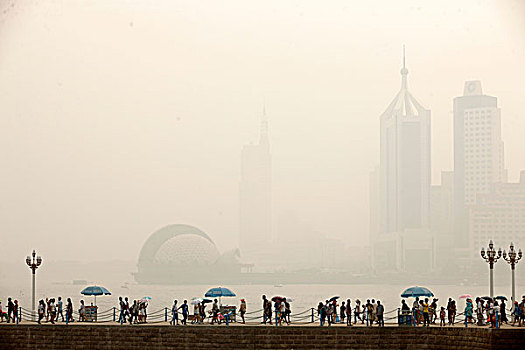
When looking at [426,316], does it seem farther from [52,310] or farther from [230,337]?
[52,310]

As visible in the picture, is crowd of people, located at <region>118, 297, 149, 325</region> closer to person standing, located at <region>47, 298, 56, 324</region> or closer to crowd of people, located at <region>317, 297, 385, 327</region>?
person standing, located at <region>47, 298, 56, 324</region>

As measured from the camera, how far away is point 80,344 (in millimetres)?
31375

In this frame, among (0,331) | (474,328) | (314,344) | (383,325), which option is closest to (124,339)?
(0,331)

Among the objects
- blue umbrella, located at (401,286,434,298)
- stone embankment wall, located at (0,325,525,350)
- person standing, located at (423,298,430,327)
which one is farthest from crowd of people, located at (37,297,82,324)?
person standing, located at (423,298,430,327)

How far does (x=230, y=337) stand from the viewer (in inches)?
1209

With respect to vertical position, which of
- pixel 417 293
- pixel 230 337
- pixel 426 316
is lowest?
pixel 230 337

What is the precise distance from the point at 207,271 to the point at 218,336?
13349 cm

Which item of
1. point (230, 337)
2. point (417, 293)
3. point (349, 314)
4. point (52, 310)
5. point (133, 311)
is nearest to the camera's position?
point (230, 337)

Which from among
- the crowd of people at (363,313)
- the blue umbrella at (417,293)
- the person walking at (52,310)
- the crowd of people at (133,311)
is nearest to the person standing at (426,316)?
the crowd of people at (363,313)

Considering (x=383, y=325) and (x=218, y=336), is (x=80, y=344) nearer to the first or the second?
(x=218, y=336)

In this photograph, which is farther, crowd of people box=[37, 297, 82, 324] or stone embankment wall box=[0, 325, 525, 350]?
crowd of people box=[37, 297, 82, 324]

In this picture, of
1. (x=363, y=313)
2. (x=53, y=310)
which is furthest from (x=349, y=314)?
(x=53, y=310)

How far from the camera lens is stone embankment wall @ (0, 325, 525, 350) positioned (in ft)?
98.4

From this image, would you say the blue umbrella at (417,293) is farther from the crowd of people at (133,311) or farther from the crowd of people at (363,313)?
the crowd of people at (133,311)
